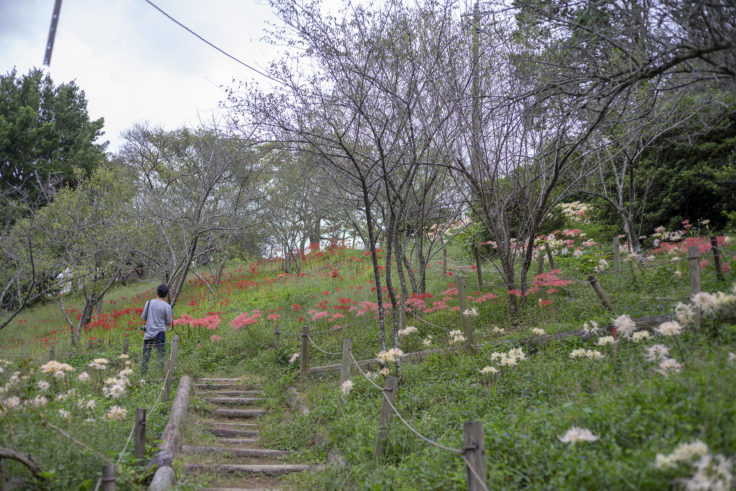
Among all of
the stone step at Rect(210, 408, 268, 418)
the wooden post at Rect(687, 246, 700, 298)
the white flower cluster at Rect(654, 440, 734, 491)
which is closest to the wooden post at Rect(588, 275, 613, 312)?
the wooden post at Rect(687, 246, 700, 298)

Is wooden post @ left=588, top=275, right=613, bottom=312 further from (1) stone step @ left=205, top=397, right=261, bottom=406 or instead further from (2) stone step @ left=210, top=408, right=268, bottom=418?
(1) stone step @ left=205, top=397, right=261, bottom=406

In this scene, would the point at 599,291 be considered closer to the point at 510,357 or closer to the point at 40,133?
the point at 510,357

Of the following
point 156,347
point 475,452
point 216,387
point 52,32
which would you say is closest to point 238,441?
point 216,387

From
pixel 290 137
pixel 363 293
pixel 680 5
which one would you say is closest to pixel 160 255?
pixel 363 293

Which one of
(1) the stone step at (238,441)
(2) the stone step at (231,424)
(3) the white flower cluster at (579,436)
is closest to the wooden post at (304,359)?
(2) the stone step at (231,424)

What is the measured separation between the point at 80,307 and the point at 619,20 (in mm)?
22769

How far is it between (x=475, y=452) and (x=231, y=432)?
4.56m

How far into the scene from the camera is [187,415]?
6.47 m

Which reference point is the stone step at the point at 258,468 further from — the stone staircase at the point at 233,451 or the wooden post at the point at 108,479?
the wooden post at the point at 108,479

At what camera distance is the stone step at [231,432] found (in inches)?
250

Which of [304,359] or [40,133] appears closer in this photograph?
[304,359]

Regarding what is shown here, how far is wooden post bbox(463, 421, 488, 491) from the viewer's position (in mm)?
2945

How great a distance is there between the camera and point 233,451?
5684mm

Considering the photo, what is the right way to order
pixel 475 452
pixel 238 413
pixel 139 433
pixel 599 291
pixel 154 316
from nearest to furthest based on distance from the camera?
pixel 475 452, pixel 139 433, pixel 599 291, pixel 238 413, pixel 154 316
